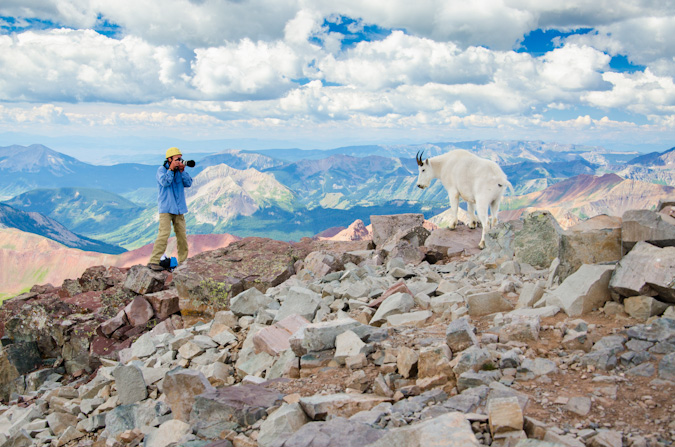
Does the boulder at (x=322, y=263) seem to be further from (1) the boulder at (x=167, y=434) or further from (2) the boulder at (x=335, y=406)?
(2) the boulder at (x=335, y=406)

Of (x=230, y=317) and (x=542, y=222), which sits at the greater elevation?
(x=542, y=222)

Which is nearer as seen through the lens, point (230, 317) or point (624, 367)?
point (624, 367)

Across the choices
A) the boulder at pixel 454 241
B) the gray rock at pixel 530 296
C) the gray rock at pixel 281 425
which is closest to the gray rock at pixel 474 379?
the gray rock at pixel 281 425

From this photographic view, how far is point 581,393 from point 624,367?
871mm

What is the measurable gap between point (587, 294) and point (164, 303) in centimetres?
1181

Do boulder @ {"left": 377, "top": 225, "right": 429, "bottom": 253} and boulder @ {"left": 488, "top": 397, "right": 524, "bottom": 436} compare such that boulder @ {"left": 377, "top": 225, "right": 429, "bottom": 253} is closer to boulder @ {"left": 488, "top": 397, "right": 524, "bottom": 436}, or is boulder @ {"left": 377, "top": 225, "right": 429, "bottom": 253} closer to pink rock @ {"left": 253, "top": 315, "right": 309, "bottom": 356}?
pink rock @ {"left": 253, "top": 315, "right": 309, "bottom": 356}

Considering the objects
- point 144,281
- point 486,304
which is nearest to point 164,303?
point 144,281

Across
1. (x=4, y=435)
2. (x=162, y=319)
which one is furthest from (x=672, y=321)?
(x=162, y=319)

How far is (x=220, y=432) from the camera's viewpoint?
5496 millimetres

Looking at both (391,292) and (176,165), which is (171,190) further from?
(391,292)

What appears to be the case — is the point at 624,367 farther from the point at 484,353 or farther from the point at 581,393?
the point at 484,353

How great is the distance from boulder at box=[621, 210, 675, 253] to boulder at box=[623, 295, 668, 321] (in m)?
1.33

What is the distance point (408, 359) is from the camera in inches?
239

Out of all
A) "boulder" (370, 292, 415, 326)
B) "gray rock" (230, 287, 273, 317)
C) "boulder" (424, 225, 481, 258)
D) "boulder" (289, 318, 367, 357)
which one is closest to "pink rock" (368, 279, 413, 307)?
"boulder" (370, 292, 415, 326)
